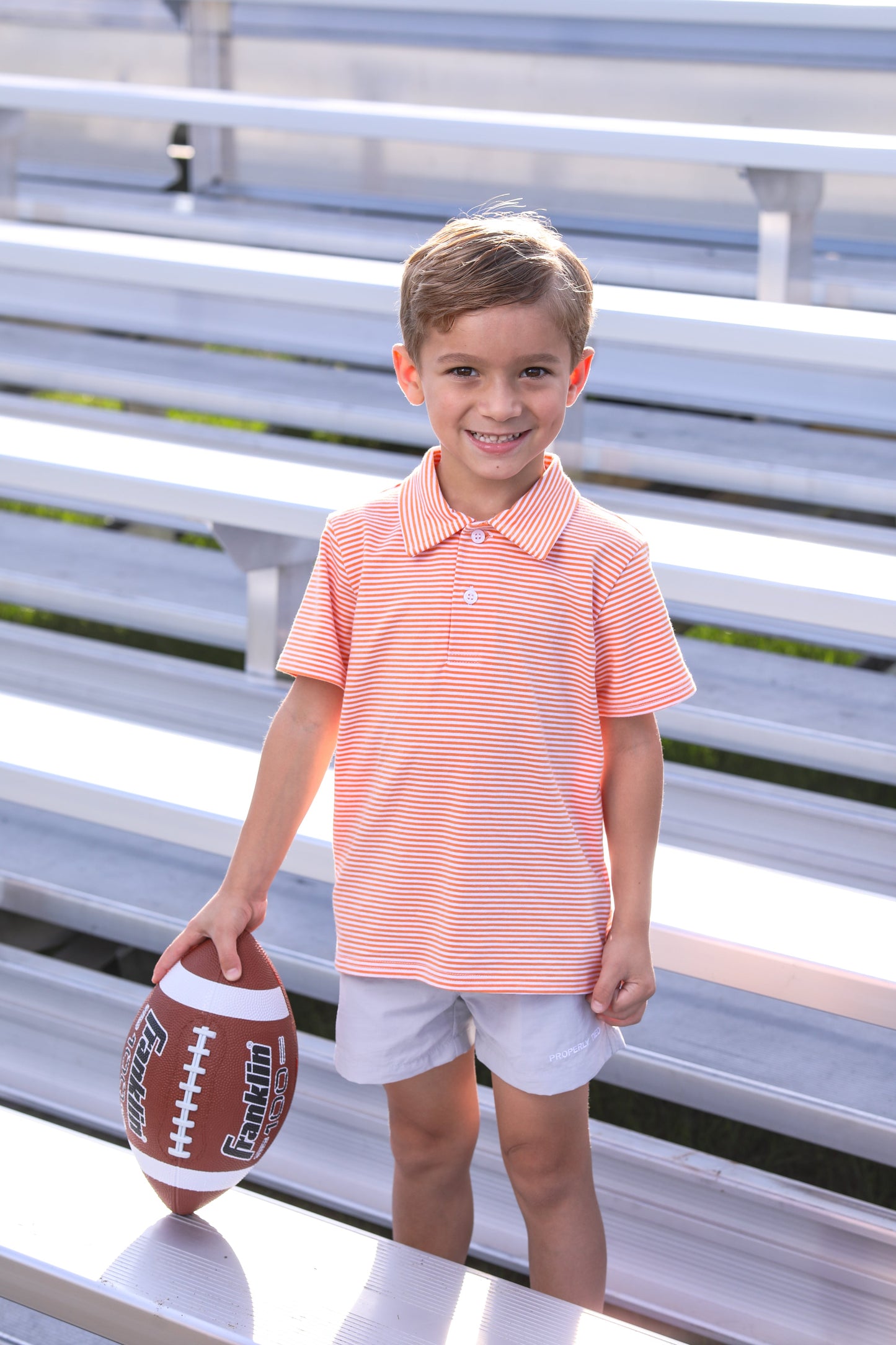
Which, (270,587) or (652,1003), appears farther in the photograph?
(270,587)

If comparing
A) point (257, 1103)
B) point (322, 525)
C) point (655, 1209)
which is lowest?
point (655, 1209)

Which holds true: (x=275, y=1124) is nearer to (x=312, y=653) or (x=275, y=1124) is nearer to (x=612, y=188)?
(x=312, y=653)

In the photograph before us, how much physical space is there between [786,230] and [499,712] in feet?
5.08

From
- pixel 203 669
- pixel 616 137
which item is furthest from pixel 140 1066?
pixel 616 137

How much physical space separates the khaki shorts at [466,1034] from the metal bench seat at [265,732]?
0.61 meters

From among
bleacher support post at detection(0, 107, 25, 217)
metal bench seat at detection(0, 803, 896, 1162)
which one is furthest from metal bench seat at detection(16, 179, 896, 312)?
metal bench seat at detection(0, 803, 896, 1162)

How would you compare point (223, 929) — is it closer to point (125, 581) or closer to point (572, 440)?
point (572, 440)

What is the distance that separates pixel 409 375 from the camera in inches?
39.6

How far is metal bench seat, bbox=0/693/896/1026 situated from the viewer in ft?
3.55

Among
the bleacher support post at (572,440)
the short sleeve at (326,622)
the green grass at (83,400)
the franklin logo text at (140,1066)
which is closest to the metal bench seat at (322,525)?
the bleacher support post at (572,440)

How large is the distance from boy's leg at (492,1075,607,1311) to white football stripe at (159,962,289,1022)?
7.0 inches

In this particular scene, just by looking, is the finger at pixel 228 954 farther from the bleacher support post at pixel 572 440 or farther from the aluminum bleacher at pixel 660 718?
the bleacher support post at pixel 572 440

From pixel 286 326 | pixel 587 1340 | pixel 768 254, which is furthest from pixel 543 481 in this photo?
pixel 286 326

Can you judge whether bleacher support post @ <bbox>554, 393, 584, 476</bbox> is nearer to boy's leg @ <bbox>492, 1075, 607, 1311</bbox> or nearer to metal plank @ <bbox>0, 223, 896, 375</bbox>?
metal plank @ <bbox>0, 223, 896, 375</bbox>
